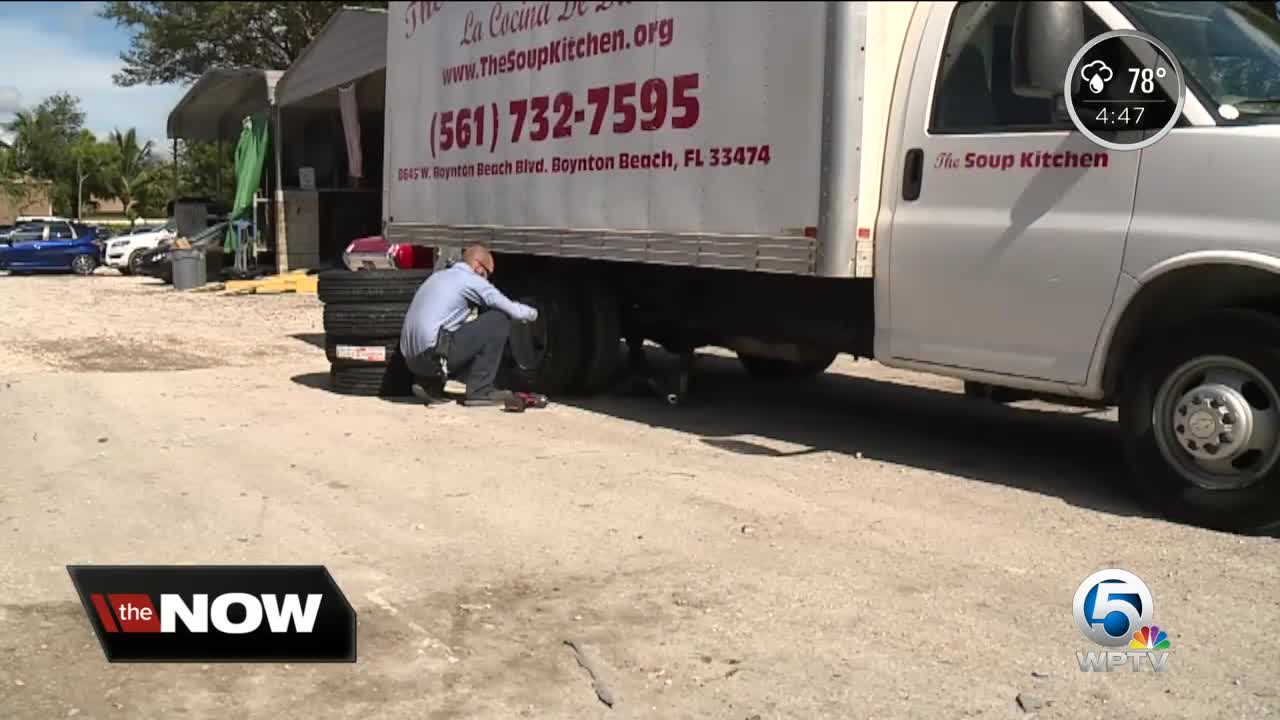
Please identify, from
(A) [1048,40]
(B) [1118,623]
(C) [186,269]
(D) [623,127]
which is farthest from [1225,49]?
(C) [186,269]

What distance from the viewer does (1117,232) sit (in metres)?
5.88

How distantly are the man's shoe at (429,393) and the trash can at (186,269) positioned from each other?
53.6 feet

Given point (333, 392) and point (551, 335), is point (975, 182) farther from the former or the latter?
point (333, 392)

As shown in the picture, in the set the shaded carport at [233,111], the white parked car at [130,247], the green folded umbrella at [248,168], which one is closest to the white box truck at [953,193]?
the shaded carport at [233,111]

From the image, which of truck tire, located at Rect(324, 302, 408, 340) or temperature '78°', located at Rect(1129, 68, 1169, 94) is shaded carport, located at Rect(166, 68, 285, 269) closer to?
truck tire, located at Rect(324, 302, 408, 340)

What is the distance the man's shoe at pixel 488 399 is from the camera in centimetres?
922

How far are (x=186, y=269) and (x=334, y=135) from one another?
7.60 m

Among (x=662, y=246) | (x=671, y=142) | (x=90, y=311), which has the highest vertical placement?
(x=671, y=142)

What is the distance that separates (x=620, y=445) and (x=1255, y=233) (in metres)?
3.80

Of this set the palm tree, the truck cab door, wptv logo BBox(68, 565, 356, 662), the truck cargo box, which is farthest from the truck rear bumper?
the palm tree

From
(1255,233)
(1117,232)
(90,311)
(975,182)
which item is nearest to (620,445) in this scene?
(975,182)

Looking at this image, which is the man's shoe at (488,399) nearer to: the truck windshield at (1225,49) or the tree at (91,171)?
the truck windshield at (1225,49)

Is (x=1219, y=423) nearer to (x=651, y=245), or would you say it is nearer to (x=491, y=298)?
(x=651, y=245)

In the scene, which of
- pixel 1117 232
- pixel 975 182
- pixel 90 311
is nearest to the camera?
pixel 1117 232
